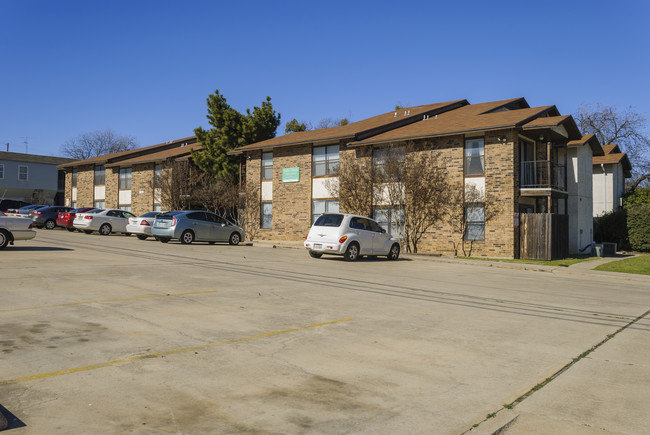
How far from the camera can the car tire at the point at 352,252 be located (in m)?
18.8

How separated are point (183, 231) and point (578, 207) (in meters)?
21.2

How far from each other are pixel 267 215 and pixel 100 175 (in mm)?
22317

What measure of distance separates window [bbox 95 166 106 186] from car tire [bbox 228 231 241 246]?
26.6m

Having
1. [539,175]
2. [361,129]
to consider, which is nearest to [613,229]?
[539,175]

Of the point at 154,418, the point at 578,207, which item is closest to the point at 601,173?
the point at 578,207

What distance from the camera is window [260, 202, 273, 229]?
110 feet

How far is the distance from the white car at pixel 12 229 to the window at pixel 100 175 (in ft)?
105

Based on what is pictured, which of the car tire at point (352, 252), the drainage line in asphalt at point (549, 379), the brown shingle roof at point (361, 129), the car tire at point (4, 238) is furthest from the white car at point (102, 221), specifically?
the drainage line in asphalt at point (549, 379)

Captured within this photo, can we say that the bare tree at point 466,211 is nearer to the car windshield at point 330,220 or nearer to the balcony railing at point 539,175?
the balcony railing at point 539,175

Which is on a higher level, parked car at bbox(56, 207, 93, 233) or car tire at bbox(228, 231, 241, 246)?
parked car at bbox(56, 207, 93, 233)

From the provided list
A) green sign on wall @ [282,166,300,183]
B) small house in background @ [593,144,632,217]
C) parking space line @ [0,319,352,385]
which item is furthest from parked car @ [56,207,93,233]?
small house in background @ [593,144,632,217]

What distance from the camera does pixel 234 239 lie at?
25891 millimetres

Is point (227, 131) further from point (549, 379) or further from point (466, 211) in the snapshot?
point (549, 379)

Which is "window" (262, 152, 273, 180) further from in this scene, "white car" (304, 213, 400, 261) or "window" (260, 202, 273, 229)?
"white car" (304, 213, 400, 261)
